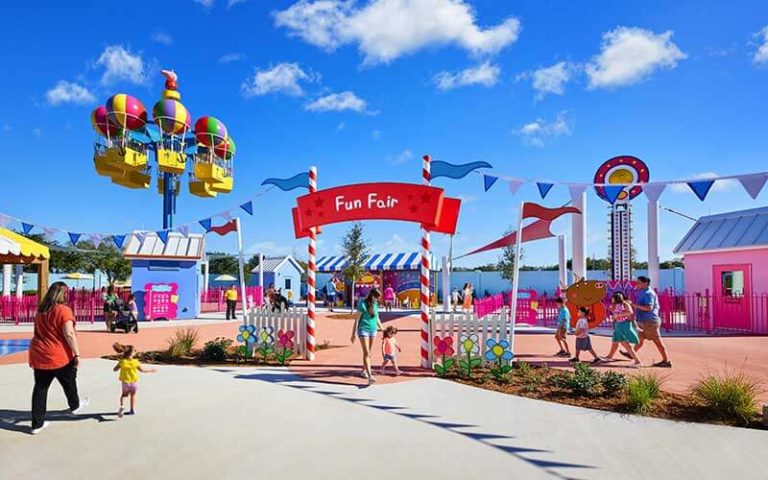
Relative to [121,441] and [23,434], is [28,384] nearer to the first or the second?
[23,434]

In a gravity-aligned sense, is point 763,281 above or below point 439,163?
below

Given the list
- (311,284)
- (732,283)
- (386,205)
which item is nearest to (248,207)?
(311,284)

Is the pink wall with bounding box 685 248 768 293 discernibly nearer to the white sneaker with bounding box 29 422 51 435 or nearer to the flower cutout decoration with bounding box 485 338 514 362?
the flower cutout decoration with bounding box 485 338 514 362

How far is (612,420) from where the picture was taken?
602 centimetres

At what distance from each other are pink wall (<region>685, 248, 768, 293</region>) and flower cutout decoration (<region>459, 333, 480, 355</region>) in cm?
1266

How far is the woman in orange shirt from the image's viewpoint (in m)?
5.68

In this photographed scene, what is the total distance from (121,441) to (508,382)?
17.8ft

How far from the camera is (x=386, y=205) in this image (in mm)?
9961

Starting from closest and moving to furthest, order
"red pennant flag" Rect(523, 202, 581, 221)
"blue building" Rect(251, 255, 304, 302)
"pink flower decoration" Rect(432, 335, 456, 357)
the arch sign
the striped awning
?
"pink flower decoration" Rect(432, 335, 456, 357) < the arch sign < "red pennant flag" Rect(523, 202, 581, 221) < the striped awning < "blue building" Rect(251, 255, 304, 302)

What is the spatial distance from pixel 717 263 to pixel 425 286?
13.6 m

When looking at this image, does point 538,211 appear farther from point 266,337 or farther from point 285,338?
point 266,337

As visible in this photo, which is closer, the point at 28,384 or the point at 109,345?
the point at 28,384

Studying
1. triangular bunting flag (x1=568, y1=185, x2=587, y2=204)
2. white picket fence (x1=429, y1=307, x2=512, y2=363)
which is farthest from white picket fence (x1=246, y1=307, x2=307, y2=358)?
triangular bunting flag (x1=568, y1=185, x2=587, y2=204)

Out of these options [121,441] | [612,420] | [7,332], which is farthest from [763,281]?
[7,332]
